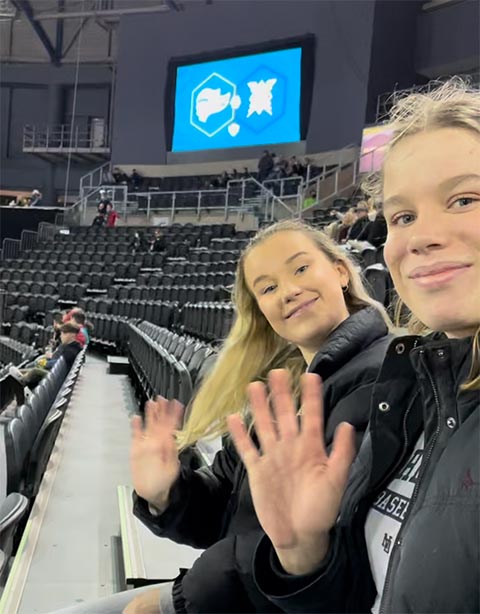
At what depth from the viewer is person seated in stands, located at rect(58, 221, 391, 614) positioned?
2.74ft

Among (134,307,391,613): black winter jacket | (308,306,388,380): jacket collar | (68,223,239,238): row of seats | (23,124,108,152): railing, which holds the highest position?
(23,124,108,152): railing


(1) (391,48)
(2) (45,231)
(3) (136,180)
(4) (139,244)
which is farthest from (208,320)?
(3) (136,180)

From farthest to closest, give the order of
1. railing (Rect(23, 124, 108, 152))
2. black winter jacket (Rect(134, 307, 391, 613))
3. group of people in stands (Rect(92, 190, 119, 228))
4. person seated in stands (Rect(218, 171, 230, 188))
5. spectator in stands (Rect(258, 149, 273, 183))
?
railing (Rect(23, 124, 108, 152)) → group of people in stands (Rect(92, 190, 119, 228)) → person seated in stands (Rect(218, 171, 230, 188)) → spectator in stands (Rect(258, 149, 273, 183)) → black winter jacket (Rect(134, 307, 391, 613))

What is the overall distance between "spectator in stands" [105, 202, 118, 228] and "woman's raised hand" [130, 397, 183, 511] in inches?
401

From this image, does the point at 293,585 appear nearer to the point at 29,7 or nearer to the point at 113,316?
the point at 113,316

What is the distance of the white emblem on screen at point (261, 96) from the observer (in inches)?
424

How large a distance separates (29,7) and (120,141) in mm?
3391

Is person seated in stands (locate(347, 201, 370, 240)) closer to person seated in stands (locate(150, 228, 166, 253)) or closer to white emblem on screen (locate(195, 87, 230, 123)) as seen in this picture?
person seated in stands (locate(150, 228, 166, 253))

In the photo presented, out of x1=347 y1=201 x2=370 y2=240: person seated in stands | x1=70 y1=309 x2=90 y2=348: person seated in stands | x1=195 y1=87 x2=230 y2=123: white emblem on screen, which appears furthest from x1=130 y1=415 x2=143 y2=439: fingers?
x1=195 y1=87 x2=230 y2=123: white emblem on screen

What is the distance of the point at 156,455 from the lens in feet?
3.17

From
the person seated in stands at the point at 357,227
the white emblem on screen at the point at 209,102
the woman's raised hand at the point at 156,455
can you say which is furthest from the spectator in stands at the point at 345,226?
the white emblem on screen at the point at 209,102

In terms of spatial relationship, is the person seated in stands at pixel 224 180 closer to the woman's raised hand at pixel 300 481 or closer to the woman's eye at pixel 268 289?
the woman's eye at pixel 268 289

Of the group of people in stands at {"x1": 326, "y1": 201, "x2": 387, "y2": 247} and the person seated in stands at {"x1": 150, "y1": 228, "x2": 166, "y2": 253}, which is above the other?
the person seated in stands at {"x1": 150, "y1": 228, "x2": 166, "y2": 253}

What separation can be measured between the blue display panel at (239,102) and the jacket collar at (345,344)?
1022 centimetres
